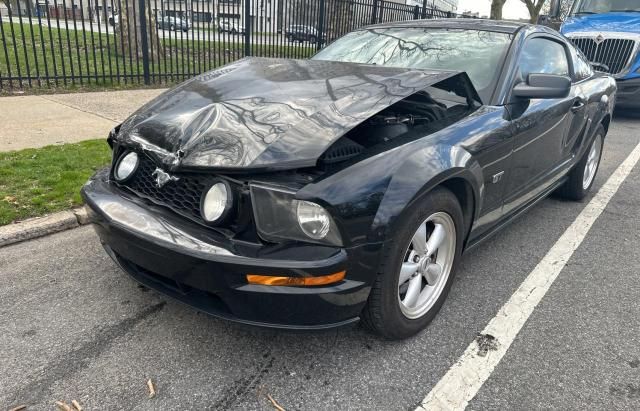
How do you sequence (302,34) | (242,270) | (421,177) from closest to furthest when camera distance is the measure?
(242,270), (421,177), (302,34)

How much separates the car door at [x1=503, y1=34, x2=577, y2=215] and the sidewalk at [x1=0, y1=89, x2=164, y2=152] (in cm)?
454

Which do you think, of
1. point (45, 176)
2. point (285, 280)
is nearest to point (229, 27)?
point (45, 176)

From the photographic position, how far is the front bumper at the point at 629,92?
9094 millimetres

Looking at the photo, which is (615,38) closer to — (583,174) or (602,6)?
(602,6)

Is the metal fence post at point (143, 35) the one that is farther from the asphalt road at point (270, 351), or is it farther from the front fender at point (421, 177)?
the front fender at point (421, 177)

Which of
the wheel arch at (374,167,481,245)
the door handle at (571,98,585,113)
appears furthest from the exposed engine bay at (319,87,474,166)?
the door handle at (571,98,585,113)

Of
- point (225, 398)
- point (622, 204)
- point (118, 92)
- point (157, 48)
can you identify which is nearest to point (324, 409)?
point (225, 398)

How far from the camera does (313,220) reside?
6.41 ft

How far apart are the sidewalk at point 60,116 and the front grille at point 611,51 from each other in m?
8.42

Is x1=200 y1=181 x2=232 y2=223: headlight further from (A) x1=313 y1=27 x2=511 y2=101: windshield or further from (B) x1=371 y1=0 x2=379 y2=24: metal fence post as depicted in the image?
(B) x1=371 y1=0 x2=379 y2=24: metal fence post

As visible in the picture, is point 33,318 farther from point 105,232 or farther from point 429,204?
point 429,204

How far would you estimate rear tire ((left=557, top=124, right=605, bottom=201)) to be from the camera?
452cm

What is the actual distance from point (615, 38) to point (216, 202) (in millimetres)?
9842

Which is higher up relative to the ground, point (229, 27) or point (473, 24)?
point (473, 24)
